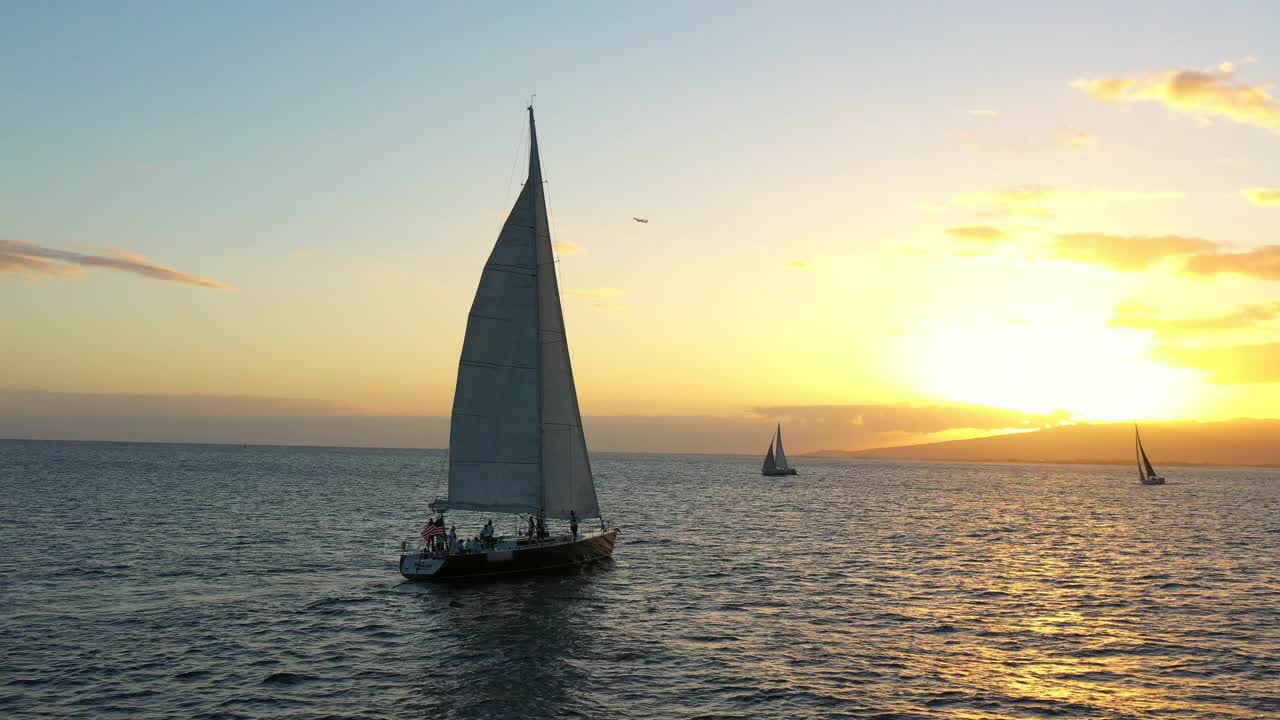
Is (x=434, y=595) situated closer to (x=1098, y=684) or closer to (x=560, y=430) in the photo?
(x=560, y=430)

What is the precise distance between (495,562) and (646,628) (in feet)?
39.8

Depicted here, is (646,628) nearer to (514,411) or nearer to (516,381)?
(514,411)

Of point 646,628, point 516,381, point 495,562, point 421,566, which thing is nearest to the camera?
point 646,628

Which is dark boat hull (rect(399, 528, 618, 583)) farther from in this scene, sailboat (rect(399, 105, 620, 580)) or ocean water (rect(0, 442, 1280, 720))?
ocean water (rect(0, 442, 1280, 720))

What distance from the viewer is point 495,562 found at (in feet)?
159

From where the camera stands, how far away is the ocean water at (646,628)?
29.1 metres

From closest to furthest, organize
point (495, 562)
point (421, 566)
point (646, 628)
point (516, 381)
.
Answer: point (646, 628) → point (421, 566) → point (495, 562) → point (516, 381)

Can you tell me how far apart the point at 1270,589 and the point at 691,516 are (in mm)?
55638

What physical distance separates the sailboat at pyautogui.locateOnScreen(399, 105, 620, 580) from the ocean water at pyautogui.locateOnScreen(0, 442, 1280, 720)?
6.37 ft

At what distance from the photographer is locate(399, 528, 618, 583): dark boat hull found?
48000 mm

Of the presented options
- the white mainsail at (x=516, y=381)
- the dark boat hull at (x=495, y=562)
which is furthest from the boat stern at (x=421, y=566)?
the white mainsail at (x=516, y=381)

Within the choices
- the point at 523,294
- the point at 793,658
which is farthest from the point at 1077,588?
the point at 523,294

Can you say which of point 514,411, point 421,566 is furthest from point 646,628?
point 514,411

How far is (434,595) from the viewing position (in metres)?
46.1
